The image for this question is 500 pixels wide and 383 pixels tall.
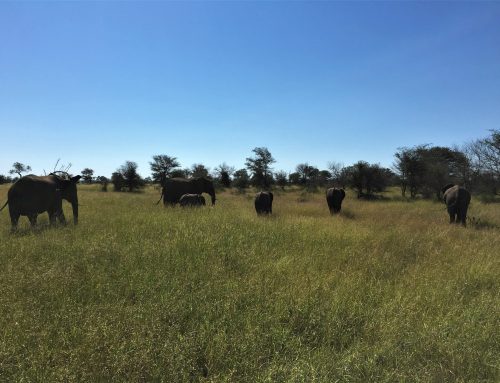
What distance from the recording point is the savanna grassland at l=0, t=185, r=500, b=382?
305 centimetres

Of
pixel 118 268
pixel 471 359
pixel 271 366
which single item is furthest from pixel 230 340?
pixel 118 268

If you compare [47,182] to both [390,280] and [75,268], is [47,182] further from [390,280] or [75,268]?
[390,280]

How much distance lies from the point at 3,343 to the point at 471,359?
4.37 meters

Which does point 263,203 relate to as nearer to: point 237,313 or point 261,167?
point 237,313

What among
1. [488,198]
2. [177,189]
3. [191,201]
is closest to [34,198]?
[191,201]

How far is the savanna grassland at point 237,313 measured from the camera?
120 inches

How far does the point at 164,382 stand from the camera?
2838 mm

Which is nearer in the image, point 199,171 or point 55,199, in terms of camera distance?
point 55,199

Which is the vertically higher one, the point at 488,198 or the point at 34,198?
the point at 34,198

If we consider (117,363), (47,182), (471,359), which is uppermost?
(47,182)

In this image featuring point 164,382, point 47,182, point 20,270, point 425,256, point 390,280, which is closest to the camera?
point 164,382

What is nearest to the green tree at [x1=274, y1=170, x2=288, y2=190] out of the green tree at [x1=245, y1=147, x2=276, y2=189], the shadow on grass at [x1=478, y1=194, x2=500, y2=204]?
the green tree at [x1=245, y1=147, x2=276, y2=189]

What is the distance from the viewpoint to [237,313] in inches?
158

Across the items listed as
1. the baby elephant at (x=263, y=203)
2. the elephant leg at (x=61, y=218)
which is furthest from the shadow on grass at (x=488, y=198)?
the elephant leg at (x=61, y=218)
